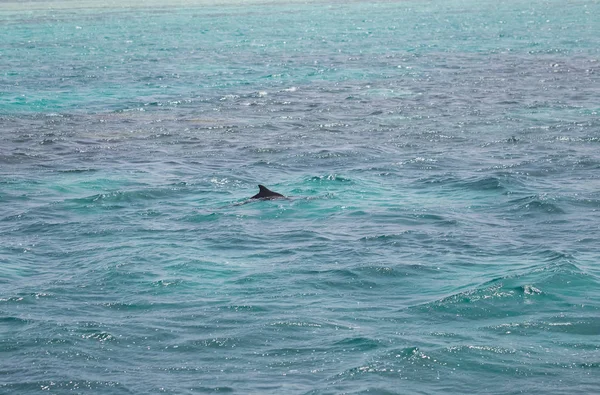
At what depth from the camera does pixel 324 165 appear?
25.8m

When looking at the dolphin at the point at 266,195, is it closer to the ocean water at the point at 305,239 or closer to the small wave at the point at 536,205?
the ocean water at the point at 305,239

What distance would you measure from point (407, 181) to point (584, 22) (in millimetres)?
67592

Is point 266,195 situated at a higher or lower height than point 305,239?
higher

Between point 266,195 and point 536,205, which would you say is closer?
point 536,205

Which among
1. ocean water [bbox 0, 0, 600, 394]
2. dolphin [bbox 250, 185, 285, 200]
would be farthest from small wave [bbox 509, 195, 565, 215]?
dolphin [bbox 250, 185, 285, 200]

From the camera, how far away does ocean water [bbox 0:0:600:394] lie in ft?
41.5

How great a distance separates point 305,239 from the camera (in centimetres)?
1877

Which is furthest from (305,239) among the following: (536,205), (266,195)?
(536,205)

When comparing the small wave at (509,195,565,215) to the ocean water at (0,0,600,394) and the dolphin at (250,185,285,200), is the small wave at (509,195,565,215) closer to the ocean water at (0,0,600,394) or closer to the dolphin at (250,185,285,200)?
the ocean water at (0,0,600,394)

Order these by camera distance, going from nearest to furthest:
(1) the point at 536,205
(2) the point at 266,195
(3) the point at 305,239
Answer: (3) the point at 305,239 < (1) the point at 536,205 < (2) the point at 266,195

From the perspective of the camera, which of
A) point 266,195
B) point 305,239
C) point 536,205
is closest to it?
point 305,239

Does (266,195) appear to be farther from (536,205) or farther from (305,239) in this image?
(536,205)

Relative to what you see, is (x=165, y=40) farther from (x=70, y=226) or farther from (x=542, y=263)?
(x=542, y=263)

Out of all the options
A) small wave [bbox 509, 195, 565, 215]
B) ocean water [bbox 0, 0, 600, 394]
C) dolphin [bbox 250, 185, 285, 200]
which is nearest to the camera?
ocean water [bbox 0, 0, 600, 394]
